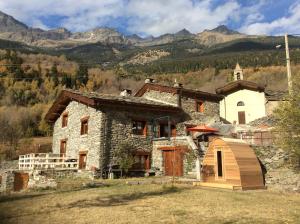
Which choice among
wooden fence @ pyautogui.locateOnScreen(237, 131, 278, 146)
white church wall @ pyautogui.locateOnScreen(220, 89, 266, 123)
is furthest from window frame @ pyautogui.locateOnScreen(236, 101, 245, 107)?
wooden fence @ pyautogui.locateOnScreen(237, 131, 278, 146)

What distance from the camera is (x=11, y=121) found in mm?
58844

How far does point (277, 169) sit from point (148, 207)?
1163 cm

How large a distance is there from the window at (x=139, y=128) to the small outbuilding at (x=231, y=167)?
7.43 m

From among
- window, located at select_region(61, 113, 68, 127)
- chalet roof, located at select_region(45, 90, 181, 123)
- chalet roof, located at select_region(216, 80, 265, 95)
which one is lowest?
window, located at select_region(61, 113, 68, 127)

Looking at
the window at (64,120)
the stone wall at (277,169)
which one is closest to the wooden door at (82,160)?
the window at (64,120)

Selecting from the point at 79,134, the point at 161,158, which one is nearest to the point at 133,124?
the point at 161,158

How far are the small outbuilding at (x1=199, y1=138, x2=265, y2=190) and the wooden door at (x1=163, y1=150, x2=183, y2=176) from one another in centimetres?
433

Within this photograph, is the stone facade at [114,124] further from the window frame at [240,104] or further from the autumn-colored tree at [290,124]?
the window frame at [240,104]

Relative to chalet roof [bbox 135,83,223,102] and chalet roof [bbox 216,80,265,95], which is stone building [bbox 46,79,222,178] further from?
chalet roof [bbox 216,80,265,95]

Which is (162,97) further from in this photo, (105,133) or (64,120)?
(64,120)

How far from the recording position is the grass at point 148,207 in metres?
10.7

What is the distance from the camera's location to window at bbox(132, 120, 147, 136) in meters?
26.9

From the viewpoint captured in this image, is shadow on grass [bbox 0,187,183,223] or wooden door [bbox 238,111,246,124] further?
wooden door [bbox 238,111,246,124]

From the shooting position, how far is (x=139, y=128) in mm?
27312
